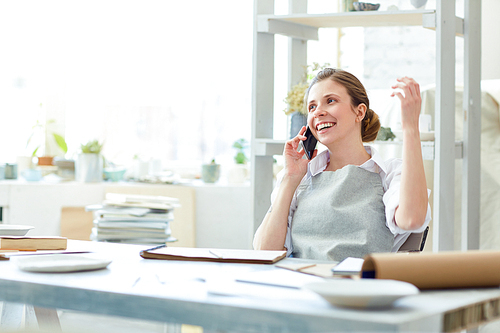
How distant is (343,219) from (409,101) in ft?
1.13

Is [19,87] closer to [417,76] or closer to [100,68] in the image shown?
[100,68]

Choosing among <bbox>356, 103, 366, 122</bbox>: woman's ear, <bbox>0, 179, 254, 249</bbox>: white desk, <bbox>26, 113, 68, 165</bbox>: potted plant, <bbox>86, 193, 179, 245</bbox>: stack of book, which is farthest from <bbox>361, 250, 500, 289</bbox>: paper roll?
<bbox>26, 113, 68, 165</bbox>: potted plant

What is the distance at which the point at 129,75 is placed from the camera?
3.42m

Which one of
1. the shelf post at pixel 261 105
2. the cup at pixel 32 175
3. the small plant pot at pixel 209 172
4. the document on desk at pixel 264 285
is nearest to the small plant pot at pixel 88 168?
the cup at pixel 32 175

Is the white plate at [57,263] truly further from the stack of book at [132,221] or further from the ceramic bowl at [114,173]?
the ceramic bowl at [114,173]

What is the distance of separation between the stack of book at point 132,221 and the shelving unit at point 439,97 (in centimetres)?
44

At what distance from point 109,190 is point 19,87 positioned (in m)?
1.06

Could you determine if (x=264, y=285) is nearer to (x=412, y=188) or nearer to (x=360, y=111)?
(x=412, y=188)

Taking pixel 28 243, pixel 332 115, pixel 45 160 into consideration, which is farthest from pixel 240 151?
pixel 28 243

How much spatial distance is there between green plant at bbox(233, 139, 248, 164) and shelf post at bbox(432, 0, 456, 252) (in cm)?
139

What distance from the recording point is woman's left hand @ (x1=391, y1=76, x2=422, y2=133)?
4.16 feet

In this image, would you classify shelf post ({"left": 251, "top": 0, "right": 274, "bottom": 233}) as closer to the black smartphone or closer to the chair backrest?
the black smartphone

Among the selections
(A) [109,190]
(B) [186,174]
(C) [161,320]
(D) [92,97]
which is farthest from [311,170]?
(D) [92,97]

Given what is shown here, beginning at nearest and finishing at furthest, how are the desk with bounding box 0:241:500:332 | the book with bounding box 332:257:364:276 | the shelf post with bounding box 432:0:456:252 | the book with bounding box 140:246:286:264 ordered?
the desk with bounding box 0:241:500:332, the book with bounding box 332:257:364:276, the book with bounding box 140:246:286:264, the shelf post with bounding box 432:0:456:252
